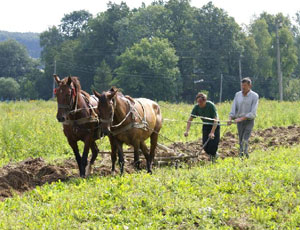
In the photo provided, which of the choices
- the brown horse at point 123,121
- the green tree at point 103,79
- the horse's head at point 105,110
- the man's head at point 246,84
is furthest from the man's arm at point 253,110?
the green tree at point 103,79

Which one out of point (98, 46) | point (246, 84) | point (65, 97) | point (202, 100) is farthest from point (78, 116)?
point (98, 46)

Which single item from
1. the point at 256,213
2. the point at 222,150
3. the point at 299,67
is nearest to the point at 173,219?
the point at 256,213

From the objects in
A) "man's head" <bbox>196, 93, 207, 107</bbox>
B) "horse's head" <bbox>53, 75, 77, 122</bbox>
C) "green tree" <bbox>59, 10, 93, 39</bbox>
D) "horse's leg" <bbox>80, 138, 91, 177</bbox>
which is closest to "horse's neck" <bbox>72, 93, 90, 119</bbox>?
"horse's head" <bbox>53, 75, 77, 122</bbox>

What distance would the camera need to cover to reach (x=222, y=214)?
6.19m

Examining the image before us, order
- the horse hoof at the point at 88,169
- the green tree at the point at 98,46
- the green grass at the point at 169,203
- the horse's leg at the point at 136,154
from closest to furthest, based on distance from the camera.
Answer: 1. the green grass at the point at 169,203
2. the horse's leg at the point at 136,154
3. the horse hoof at the point at 88,169
4. the green tree at the point at 98,46

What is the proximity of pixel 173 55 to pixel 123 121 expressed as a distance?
5076 cm

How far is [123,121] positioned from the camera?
862 cm

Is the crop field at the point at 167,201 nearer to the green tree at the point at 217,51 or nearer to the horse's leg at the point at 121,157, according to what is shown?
the horse's leg at the point at 121,157

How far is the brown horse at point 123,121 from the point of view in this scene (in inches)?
321

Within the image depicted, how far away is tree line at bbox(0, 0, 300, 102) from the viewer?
57375 millimetres

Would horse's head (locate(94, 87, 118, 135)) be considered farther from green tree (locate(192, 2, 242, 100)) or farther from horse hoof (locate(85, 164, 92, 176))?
green tree (locate(192, 2, 242, 100))

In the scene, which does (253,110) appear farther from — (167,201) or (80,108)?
(167,201)

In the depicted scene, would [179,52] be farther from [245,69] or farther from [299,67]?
[299,67]

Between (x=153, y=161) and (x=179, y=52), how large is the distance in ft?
179
